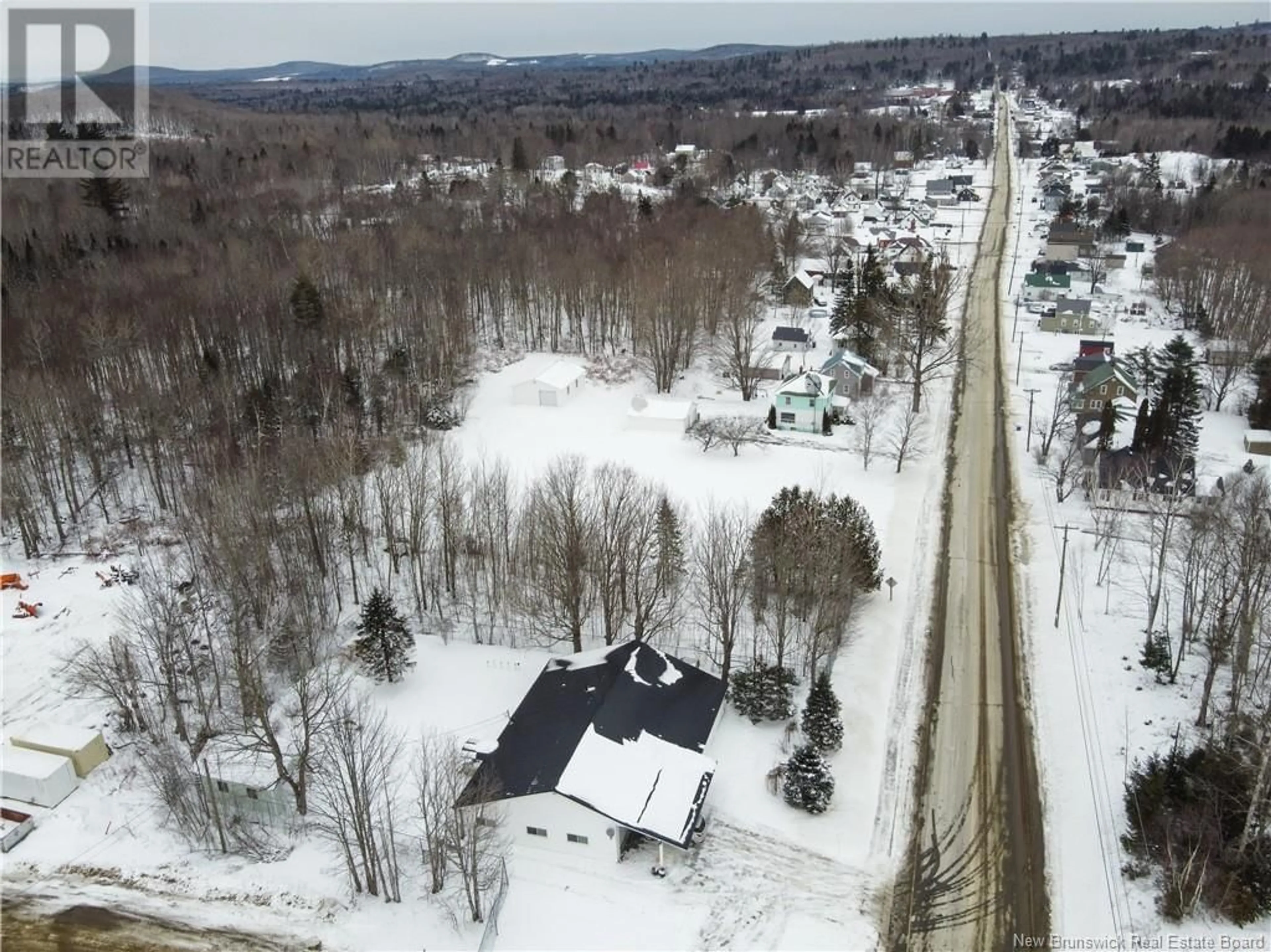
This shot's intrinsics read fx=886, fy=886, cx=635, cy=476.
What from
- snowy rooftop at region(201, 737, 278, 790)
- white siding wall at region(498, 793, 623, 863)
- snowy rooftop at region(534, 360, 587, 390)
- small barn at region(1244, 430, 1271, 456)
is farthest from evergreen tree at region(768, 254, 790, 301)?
white siding wall at region(498, 793, 623, 863)

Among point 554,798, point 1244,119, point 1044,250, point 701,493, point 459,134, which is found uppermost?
point 1244,119

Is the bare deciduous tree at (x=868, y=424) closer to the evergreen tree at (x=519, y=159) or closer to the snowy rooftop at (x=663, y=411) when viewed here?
the snowy rooftop at (x=663, y=411)

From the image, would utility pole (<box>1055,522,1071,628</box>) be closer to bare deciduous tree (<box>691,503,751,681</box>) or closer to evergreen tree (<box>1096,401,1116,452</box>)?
evergreen tree (<box>1096,401,1116,452</box>)

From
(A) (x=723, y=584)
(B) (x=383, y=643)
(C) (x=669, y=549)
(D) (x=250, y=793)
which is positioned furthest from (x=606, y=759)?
(D) (x=250, y=793)

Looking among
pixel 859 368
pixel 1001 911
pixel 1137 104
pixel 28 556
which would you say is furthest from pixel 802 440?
pixel 1137 104

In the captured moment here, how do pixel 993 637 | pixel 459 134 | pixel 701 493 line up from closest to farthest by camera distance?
pixel 993 637, pixel 701 493, pixel 459 134

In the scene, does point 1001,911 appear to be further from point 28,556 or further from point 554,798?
point 28,556
